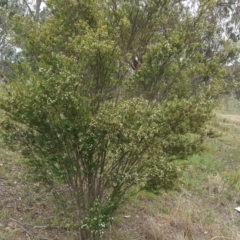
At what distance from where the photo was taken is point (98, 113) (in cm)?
325

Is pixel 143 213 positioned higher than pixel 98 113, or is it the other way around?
pixel 98 113

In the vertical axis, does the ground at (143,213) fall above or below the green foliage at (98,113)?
Answer: below

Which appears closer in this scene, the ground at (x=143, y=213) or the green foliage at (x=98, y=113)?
the green foliage at (x=98, y=113)

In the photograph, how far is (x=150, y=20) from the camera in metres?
4.36

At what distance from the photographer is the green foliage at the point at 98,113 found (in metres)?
3.16

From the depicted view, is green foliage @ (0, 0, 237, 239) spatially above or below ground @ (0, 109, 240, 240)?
above

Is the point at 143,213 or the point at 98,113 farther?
the point at 143,213

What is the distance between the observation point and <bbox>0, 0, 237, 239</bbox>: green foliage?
3162mm

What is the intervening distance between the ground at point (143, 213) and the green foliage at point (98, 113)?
0.57m

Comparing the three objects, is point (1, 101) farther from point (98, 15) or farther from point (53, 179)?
point (98, 15)

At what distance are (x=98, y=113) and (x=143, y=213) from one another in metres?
2.38

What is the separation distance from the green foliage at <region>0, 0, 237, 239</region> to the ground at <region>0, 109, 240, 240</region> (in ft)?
1.86

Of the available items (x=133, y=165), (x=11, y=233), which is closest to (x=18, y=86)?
(x=133, y=165)

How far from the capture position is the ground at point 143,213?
4129 millimetres
